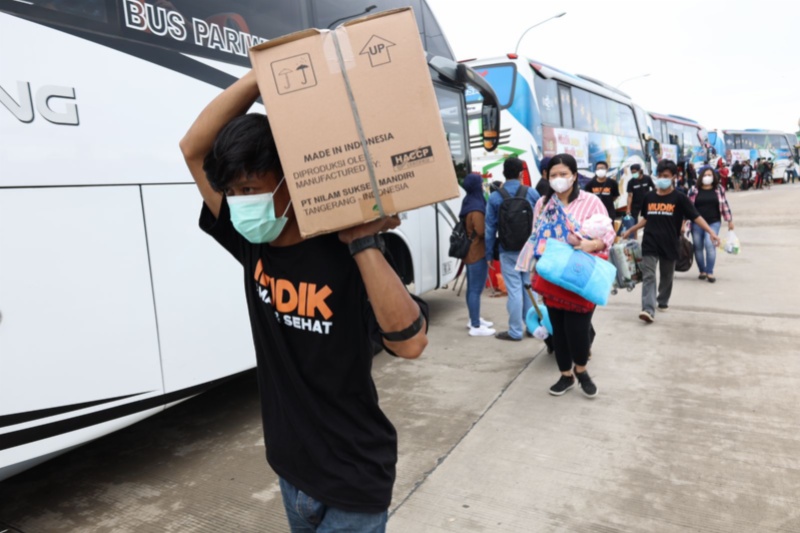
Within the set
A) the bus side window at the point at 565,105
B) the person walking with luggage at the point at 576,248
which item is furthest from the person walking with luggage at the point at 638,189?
the person walking with luggage at the point at 576,248

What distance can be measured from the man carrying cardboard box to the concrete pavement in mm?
1564

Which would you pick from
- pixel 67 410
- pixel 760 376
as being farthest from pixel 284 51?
pixel 760 376

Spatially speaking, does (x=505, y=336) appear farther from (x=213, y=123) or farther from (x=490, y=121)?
(x=213, y=123)

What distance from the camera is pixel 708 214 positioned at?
8547 millimetres

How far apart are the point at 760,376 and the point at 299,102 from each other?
15.4ft

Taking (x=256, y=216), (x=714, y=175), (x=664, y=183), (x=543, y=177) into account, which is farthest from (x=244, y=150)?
(x=714, y=175)

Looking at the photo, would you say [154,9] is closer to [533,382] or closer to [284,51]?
[284,51]

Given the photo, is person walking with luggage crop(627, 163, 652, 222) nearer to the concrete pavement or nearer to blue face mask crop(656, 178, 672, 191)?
blue face mask crop(656, 178, 672, 191)

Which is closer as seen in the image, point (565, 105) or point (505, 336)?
point (505, 336)

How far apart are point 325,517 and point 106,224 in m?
2.24

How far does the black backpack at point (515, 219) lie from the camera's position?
546 cm

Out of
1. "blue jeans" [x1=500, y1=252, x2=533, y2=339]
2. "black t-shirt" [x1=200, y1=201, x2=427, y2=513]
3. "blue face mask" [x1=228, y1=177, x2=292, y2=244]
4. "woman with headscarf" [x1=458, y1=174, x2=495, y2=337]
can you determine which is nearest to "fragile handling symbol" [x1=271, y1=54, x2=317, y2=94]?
"blue face mask" [x1=228, y1=177, x2=292, y2=244]

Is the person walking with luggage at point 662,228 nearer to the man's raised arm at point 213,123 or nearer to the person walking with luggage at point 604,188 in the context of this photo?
the person walking with luggage at point 604,188

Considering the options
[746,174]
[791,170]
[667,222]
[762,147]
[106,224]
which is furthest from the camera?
[791,170]
